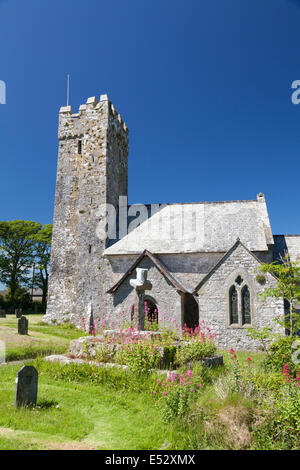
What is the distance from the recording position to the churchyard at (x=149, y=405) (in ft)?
17.9

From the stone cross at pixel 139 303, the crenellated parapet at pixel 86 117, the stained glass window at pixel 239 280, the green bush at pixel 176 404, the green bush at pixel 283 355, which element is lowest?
the green bush at pixel 176 404

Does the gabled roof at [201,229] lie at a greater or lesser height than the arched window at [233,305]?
greater

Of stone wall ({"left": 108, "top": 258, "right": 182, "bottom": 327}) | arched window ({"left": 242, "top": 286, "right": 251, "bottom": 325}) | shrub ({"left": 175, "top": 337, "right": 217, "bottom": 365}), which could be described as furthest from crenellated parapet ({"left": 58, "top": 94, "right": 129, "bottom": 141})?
shrub ({"left": 175, "top": 337, "right": 217, "bottom": 365})

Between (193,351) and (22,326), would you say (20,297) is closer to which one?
(22,326)

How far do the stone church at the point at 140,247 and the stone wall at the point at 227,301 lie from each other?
5cm

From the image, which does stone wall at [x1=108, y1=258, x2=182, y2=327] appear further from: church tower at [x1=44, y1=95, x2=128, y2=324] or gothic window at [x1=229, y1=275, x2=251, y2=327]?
gothic window at [x1=229, y1=275, x2=251, y2=327]

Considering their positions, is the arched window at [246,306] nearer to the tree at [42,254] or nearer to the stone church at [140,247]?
the stone church at [140,247]

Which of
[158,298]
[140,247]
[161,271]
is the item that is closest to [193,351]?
[158,298]

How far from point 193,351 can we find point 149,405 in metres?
3.55

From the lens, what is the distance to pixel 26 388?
22.6 feet

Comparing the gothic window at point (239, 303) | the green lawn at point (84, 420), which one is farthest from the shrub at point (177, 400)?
the gothic window at point (239, 303)

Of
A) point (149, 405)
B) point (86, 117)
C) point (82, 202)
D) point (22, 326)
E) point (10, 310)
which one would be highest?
point (86, 117)
